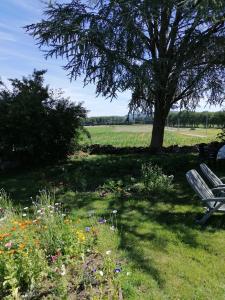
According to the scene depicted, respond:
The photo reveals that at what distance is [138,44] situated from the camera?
1238 cm

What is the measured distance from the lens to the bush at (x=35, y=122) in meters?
11.6

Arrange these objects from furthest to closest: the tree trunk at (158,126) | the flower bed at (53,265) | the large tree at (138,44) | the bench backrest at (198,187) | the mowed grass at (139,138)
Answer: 1. the mowed grass at (139,138)
2. the tree trunk at (158,126)
3. the large tree at (138,44)
4. the bench backrest at (198,187)
5. the flower bed at (53,265)

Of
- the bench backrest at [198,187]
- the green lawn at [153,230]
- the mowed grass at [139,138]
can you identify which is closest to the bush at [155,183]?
the green lawn at [153,230]

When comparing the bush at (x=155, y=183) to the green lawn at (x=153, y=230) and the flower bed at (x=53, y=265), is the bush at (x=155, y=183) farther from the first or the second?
the flower bed at (x=53, y=265)

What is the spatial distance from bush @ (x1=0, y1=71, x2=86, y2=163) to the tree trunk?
3.35m

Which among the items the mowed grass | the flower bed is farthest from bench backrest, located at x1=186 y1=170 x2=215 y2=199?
the mowed grass

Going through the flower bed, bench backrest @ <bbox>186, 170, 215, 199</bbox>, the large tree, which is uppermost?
the large tree

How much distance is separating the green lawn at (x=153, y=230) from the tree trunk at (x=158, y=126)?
160 inches

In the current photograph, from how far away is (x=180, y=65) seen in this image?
12086mm

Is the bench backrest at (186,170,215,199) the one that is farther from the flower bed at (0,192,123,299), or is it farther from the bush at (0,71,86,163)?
the bush at (0,71,86,163)

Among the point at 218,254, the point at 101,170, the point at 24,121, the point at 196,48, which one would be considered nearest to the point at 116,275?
the point at 218,254

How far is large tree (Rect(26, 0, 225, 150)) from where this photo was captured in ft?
37.2

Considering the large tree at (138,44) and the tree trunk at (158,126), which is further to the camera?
the tree trunk at (158,126)

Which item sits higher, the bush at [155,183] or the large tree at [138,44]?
the large tree at [138,44]
